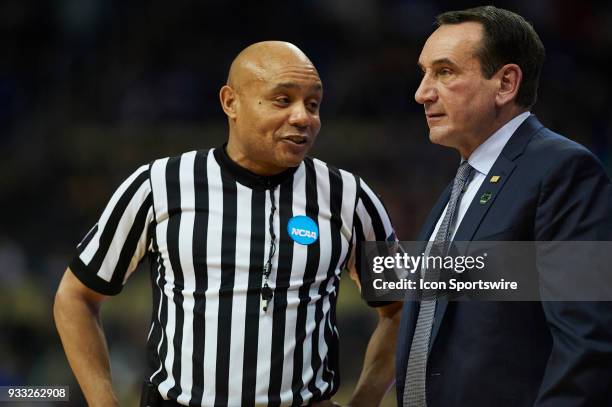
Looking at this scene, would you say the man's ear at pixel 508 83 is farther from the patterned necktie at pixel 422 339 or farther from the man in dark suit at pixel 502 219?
the patterned necktie at pixel 422 339

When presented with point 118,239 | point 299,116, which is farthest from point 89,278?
point 299,116

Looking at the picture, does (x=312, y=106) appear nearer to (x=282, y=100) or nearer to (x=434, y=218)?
(x=282, y=100)

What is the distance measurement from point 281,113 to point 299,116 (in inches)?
2.1

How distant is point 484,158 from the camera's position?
2469 mm

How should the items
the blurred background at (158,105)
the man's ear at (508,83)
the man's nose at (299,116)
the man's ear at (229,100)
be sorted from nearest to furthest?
the man's ear at (508,83) < the man's nose at (299,116) < the man's ear at (229,100) < the blurred background at (158,105)

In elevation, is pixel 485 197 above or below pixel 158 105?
above

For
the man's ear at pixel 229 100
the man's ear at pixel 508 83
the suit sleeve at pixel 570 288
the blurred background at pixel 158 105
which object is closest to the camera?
the suit sleeve at pixel 570 288

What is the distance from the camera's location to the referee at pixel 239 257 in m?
2.52

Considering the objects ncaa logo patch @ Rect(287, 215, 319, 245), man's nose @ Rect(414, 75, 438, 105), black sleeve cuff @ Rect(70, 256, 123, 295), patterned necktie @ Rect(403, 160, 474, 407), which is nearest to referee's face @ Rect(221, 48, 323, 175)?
ncaa logo patch @ Rect(287, 215, 319, 245)

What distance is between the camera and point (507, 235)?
2.23 metres

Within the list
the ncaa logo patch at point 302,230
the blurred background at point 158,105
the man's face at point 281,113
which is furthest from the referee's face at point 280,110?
the blurred background at point 158,105

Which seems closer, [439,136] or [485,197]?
[485,197]

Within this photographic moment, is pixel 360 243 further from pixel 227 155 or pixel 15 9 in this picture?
pixel 15 9

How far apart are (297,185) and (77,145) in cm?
559
